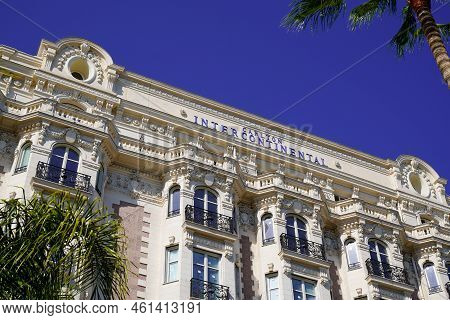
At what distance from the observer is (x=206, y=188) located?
27.5 m

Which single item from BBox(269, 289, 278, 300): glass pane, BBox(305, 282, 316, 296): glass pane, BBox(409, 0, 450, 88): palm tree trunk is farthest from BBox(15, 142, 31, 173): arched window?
BBox(409, 0, 450, 88): palm tree trunk

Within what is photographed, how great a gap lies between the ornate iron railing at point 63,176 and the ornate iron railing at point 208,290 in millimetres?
5694

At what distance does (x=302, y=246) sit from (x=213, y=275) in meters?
5.07

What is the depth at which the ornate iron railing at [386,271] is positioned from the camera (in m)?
28.7

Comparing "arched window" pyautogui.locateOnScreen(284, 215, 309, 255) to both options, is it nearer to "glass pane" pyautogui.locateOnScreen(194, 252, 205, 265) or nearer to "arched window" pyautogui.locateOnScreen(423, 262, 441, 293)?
"glass pane" pyautogui.locateOnScreen(194, 252, 205, 265)

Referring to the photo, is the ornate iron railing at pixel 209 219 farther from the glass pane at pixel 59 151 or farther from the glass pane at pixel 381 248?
the glass pane at pixel 381 248

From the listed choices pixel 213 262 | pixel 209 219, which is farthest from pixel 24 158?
pixel 213 262

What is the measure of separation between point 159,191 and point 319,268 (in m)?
7.86

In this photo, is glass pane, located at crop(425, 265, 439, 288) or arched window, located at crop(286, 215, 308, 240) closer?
arched window, located at crop(286, 215, 308, 240)

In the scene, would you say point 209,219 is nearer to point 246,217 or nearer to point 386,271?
point 246,217

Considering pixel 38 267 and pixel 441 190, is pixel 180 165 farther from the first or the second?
pixel 441 190

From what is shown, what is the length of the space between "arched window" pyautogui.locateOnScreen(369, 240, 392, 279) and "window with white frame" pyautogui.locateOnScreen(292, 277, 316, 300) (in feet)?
12.5

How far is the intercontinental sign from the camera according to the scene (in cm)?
3297
